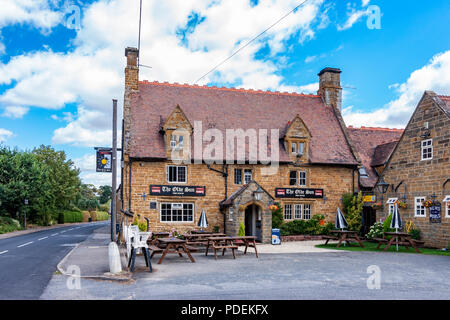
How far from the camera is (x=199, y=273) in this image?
12.1 m

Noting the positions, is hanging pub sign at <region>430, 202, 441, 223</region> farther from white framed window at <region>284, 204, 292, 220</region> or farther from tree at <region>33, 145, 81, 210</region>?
tree at <region>33, 145, 81, 210</region>

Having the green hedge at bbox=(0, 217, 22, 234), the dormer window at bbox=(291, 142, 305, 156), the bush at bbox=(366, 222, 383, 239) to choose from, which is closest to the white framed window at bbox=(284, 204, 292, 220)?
the dormer window at bbox=(291, 142, 305, 156)

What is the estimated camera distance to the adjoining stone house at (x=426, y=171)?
773 inches

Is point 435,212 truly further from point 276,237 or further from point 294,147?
point 294,147

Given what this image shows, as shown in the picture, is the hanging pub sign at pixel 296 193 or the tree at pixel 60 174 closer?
the hanging pub sign at pixel 296 193

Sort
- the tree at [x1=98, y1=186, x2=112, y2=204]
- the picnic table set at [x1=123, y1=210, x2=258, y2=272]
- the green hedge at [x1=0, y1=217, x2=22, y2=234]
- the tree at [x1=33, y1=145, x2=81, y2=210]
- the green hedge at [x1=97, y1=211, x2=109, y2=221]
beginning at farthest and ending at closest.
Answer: the tree at [x1=98, y1=186, x2=112, y2=204] → the green hedge at [x1=97, y1=211, x2=109, y2=221] → the tree at [x1=33, y1=145, x2=81, y2=210] → the green hedge at [x1=0, y1=217, x2=22, y2=234] → the picnic table set at [x1=123, y1=210, x2=258, y2=272]

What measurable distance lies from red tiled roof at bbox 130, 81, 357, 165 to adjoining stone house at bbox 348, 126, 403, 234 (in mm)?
1906

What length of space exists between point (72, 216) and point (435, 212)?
49.3 m

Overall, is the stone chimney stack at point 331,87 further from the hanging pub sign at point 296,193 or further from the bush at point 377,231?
the bush at point 377,231

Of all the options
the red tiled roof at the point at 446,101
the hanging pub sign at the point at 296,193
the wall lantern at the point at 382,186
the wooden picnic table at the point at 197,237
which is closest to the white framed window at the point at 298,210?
the hanging pub sign at the point at 296,193

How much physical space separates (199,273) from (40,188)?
107 feet

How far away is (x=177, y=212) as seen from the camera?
23.6 metres

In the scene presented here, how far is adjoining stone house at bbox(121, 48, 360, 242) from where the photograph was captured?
23.0 m

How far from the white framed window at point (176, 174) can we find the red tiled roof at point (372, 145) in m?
11.7
